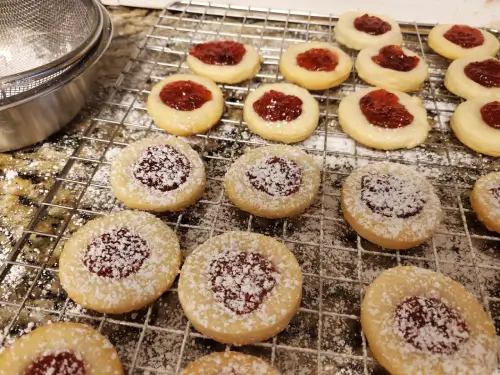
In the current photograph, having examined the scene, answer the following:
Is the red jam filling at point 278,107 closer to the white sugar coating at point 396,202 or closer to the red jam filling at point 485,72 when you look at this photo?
the white sugar coating at point 396,202

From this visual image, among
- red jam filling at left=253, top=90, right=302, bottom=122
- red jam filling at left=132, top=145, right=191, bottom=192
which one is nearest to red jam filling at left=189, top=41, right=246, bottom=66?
red jam filling at left=253, top=90, right=302, bottom=122

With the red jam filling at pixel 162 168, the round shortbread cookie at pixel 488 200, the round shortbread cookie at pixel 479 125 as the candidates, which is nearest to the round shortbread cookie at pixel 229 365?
the red jam filling at pixel 162 168

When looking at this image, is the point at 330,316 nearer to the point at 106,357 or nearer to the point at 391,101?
the point at 106,357

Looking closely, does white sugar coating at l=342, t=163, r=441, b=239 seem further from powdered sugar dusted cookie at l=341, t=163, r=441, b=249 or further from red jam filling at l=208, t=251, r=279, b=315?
red jam filling at l=208, t=251, r=279, b=315

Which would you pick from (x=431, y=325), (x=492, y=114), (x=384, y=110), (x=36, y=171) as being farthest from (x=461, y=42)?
(x=36, y=171)

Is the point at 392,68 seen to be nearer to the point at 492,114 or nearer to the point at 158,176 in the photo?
the point at 492,114

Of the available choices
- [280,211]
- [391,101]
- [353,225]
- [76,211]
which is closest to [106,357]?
[76,211]
